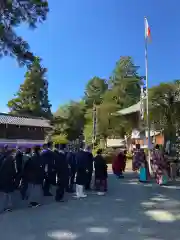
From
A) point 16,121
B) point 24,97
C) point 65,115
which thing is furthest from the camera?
point 65,115

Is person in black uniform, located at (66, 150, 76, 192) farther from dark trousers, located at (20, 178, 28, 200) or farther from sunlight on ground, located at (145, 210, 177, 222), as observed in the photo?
sunlight on ground, located at (145, 210, 177, 222)

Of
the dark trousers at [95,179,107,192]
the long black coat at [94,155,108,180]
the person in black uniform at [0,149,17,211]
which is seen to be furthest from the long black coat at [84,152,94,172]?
the person in black uniform at [0,149,17,211]

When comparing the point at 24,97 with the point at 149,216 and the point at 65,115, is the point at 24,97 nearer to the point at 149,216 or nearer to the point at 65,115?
the point at 65,115

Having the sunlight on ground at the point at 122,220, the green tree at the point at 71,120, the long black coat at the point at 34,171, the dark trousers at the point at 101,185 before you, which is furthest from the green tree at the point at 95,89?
the sunlight on ground at the point at 122,220

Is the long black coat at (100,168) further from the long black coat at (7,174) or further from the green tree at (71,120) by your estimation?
the green tree at (71,120)

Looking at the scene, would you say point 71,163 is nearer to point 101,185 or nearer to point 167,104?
point 101,185

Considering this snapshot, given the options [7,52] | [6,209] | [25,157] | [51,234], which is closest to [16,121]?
[7,52]

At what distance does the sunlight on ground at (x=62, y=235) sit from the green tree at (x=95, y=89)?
56560mm

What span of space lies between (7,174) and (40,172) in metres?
1.14

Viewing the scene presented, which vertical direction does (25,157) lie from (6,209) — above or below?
above

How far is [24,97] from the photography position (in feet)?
154

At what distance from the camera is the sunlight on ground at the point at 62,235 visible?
541 centimetres

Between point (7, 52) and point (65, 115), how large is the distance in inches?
1569

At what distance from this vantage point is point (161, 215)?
23.6 feet
